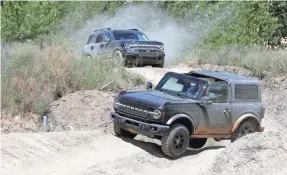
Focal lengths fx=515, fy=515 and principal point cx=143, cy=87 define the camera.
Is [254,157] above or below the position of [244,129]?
above

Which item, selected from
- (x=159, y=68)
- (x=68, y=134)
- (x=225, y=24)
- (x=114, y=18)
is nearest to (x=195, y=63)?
(x=159, y=68)

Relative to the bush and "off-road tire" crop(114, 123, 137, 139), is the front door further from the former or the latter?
the bush

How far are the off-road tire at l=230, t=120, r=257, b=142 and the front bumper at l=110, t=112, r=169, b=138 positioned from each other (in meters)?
2.27

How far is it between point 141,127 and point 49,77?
7.43 meters

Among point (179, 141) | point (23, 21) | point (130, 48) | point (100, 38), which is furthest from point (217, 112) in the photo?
point (23, 21)

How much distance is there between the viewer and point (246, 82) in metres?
12.3

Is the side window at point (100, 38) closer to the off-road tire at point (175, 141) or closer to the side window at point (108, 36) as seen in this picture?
the side window at point (108, 36)

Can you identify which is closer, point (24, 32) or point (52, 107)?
point (52, 107)

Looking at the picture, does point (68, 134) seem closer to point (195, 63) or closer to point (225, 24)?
point (195, 63)

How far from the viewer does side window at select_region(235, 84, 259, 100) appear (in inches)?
475

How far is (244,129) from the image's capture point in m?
12.2

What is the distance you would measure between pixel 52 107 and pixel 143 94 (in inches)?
226

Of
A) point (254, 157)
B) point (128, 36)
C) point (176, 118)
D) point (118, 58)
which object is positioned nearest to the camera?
point (254, 157)

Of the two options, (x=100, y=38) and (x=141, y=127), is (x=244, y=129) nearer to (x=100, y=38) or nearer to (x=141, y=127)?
(x=141, y=127)
